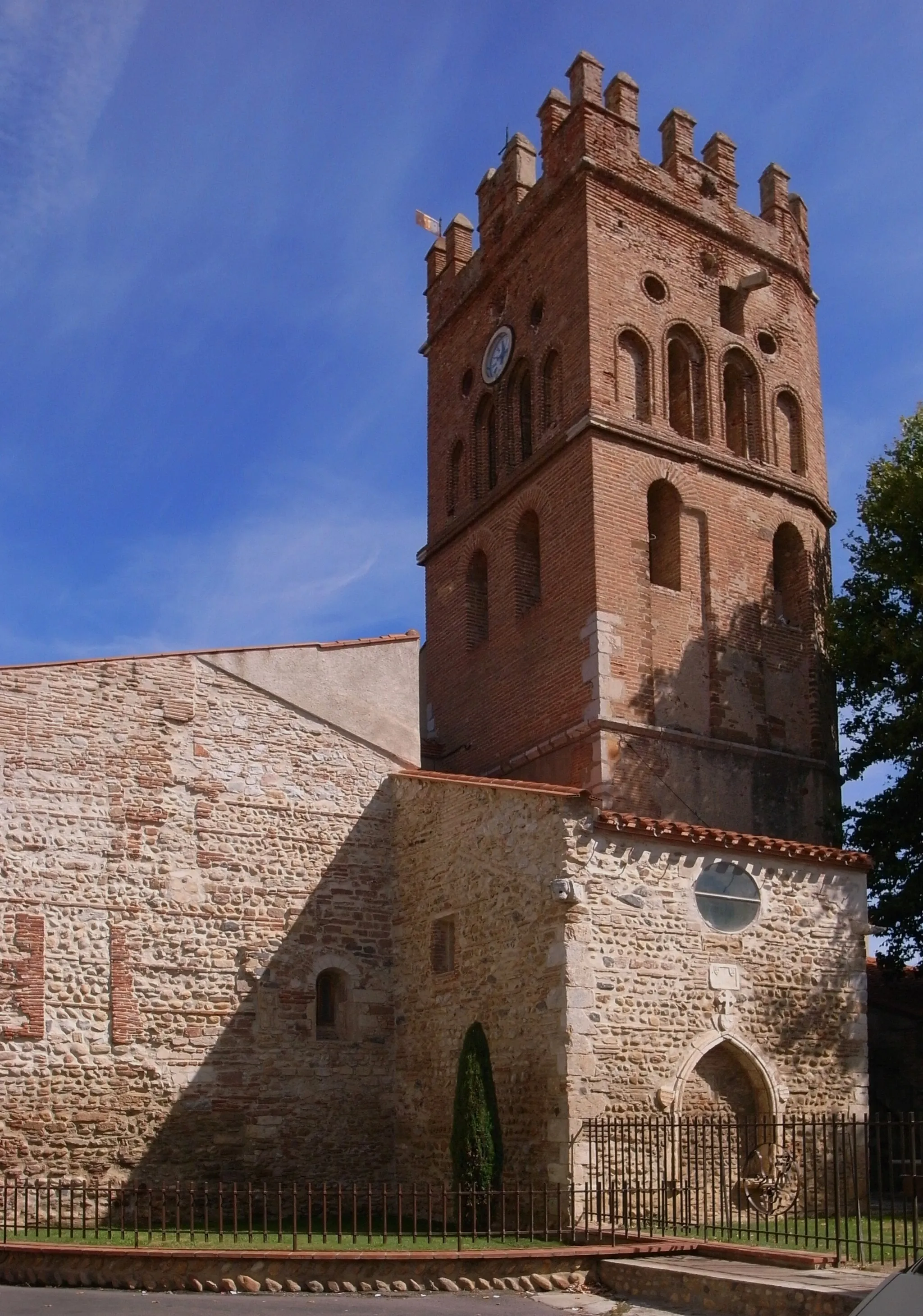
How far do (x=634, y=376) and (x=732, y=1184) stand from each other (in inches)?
491

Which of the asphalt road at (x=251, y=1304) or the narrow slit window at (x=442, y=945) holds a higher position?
the narrow slit window at (x=442, y=945)

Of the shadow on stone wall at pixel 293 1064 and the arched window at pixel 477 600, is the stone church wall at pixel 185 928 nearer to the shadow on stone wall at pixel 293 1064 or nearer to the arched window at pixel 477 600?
the shadow on stone wall at pixel 293 1064

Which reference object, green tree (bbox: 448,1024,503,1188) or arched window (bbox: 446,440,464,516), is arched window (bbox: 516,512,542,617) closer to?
arched window (bbox: 446,440,464,516)

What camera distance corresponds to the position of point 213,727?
59.5 ft

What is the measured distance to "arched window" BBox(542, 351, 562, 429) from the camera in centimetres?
2228

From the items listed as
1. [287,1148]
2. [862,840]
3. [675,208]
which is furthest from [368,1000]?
[675,208]

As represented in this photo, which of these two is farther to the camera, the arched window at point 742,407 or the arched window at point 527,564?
the arched window at point 742,407

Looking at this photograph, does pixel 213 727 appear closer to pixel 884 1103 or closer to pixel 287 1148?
pixel 287 1148

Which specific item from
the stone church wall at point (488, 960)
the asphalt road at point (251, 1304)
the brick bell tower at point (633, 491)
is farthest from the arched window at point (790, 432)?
the asphalt road at point (251, 1304)

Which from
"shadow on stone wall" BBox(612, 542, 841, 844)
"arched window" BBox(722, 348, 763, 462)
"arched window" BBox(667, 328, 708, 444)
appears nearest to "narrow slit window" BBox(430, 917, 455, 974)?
"shadow on stone wall" BBox(612, 542, 841, 844)

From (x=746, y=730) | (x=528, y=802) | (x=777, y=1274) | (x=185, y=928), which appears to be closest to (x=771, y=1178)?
(x=777, y=1274)

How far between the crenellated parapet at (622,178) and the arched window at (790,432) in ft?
8.70

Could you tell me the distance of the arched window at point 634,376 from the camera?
71.7 feet

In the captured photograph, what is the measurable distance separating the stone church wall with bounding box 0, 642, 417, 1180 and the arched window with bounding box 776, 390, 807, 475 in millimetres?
9616
